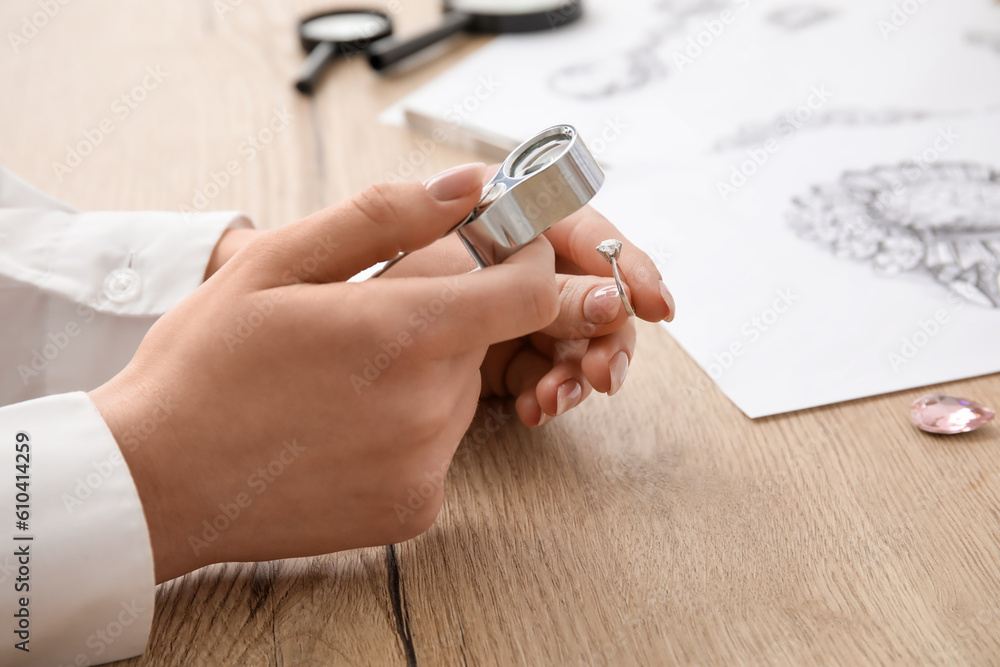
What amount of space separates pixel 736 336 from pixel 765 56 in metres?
0.49

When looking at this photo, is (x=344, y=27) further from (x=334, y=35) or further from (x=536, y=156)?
(x=536, y=156)

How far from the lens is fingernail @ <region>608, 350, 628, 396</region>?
1.56 feet

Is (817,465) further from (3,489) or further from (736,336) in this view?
(3,489)

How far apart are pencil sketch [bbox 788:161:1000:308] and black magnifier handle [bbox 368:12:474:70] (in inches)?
19.8

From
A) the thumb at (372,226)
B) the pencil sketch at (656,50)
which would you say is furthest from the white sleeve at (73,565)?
the pencil sketch at (656,50)

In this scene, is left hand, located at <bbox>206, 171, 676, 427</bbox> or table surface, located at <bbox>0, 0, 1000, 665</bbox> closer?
table surface, located at <bbox>0, 0, 1000, 665</bbox>

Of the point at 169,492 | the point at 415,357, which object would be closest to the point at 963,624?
the point at 415,357

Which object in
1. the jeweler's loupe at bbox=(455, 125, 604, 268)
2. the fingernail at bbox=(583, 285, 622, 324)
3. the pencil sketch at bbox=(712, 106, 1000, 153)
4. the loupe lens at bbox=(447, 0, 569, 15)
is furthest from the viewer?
the loupe lens at bbox=(447, 0, 569, 15)

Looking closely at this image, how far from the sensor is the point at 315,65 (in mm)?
962

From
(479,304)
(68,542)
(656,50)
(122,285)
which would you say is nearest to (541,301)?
(479,304)

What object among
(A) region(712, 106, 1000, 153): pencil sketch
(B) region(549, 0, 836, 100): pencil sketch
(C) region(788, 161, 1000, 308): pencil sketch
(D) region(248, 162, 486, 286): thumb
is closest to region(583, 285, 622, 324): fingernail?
(D) region(248, 162, 486, 286): thumb

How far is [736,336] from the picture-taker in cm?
56

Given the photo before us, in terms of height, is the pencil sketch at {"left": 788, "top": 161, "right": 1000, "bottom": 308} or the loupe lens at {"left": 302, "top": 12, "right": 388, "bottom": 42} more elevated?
the loupe lens at {"left": 302, "top": 12, "right": 388, "bottom": 42}

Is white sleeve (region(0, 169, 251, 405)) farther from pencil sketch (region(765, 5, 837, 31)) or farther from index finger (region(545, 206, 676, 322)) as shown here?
pencil sketch (region(765, 5, 837, 31))
